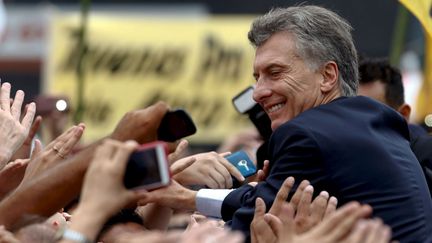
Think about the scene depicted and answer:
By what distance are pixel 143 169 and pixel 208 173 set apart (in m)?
1.63

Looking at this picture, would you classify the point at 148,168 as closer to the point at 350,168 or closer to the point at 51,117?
the point at 350,168

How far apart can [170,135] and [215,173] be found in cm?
106

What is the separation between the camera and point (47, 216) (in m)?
4.54

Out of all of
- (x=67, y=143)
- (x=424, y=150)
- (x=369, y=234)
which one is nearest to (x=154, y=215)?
(x=67, y=143)

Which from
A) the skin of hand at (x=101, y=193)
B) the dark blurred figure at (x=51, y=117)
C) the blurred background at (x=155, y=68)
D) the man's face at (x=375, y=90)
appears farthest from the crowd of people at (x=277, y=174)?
the blurred background at (x=155, y=68)

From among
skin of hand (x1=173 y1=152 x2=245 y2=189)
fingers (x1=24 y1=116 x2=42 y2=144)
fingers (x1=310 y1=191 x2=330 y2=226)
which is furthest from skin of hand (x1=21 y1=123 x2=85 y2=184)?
fingers (x1=310 y1=191 x2=330 y2=226)

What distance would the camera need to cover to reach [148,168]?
382 cm

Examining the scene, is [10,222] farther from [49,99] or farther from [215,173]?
[49,99]

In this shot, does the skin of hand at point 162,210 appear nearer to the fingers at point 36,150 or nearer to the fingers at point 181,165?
the fingers at point 181,165

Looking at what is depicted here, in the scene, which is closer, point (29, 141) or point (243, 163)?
point (243, 163)

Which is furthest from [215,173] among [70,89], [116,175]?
[70,89]

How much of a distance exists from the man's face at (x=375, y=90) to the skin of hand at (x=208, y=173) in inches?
76.2

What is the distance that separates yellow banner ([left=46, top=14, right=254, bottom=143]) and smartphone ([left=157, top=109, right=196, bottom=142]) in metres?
9.31

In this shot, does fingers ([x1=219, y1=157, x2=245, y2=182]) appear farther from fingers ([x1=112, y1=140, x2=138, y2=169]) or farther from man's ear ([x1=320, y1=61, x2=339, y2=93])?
fingers ([x1=112, y1=140, x2=138, y2=169])
